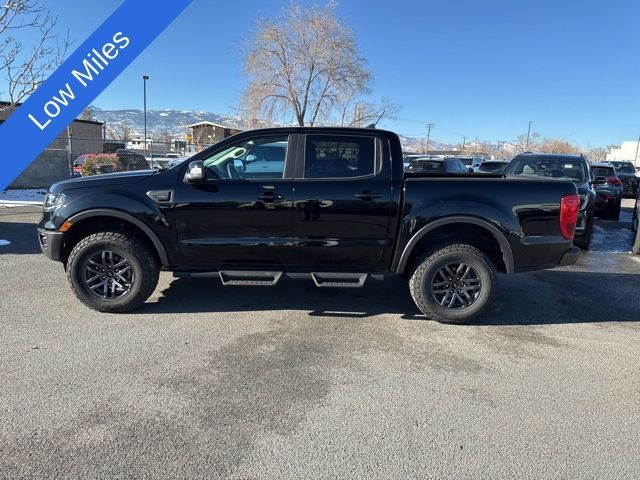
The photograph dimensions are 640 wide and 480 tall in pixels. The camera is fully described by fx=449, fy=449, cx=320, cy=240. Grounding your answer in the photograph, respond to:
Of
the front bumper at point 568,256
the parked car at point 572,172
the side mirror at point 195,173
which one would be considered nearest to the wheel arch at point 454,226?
the front bumper at point 568,256

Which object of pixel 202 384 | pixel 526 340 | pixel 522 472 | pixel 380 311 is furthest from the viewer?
pixel 380 311

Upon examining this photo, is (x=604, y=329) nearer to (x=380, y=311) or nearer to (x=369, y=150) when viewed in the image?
(x=380, y=311)

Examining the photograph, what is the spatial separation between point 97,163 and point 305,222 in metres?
15.4

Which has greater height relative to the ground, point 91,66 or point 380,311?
point 91,66

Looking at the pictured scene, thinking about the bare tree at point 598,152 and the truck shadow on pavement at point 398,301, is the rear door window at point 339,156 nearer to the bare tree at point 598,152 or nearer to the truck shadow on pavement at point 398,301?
the truck shadow on pavement at point 398,301

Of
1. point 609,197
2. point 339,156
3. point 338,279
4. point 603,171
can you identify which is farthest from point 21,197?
point 603,171

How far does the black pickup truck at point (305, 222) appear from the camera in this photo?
446 cm

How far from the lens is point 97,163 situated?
17109 millimetres

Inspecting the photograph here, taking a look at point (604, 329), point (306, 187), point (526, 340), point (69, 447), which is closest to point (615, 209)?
point (604, 329)

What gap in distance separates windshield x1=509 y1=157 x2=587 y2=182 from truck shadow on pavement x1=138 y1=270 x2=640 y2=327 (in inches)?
117

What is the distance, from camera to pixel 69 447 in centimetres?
259

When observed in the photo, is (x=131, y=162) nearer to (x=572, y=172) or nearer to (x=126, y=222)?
(x=126, y=222)

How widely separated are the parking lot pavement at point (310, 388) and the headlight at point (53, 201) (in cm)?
107

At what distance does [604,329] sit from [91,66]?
8569 millimetres
